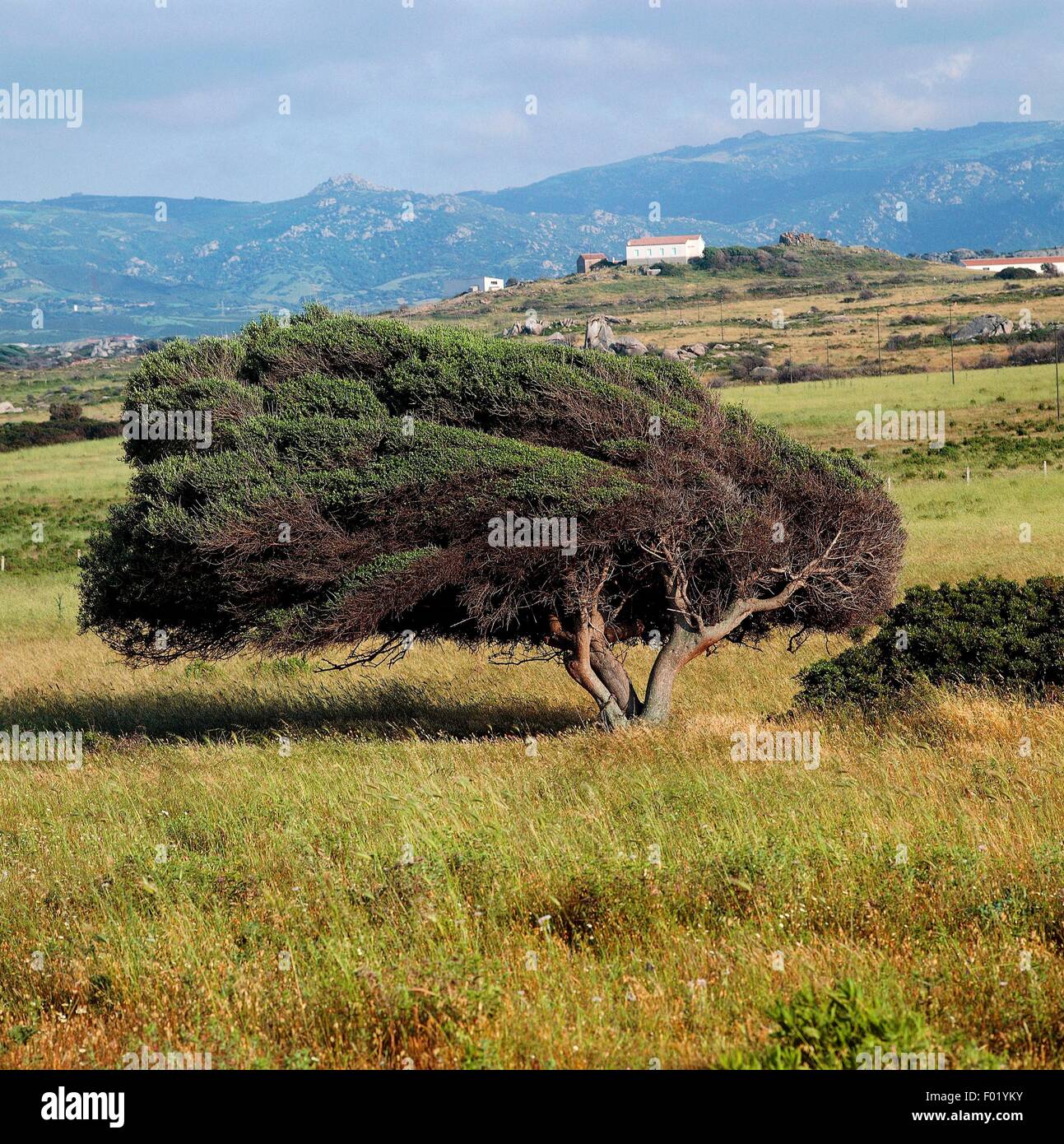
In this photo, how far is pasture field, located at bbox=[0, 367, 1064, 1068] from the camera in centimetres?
499

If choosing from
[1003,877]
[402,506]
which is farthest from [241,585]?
[1003,877]

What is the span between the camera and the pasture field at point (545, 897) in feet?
16.4

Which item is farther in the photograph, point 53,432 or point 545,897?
point 53,432

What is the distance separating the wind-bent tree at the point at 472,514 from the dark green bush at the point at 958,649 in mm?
600

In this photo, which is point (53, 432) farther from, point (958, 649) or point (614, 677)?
point (958, 649)

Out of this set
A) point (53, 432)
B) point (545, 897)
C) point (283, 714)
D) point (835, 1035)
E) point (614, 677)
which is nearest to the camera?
point (835, 1035)

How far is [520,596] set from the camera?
38.8 feet

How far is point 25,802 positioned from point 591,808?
5642 mm

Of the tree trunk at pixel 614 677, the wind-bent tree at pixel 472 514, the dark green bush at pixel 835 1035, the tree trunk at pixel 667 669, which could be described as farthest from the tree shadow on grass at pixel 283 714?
the dark green bush at pixel 835 1035

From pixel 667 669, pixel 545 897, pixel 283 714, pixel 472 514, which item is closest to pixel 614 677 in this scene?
pixel 667 669

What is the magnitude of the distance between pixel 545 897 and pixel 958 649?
8475mm

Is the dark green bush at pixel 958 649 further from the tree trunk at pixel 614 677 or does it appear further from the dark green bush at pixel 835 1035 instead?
the dark green bush at pixel 835 1035

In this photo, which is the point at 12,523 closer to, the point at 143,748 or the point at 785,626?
the point at 143,748

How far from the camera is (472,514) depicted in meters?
11.8
